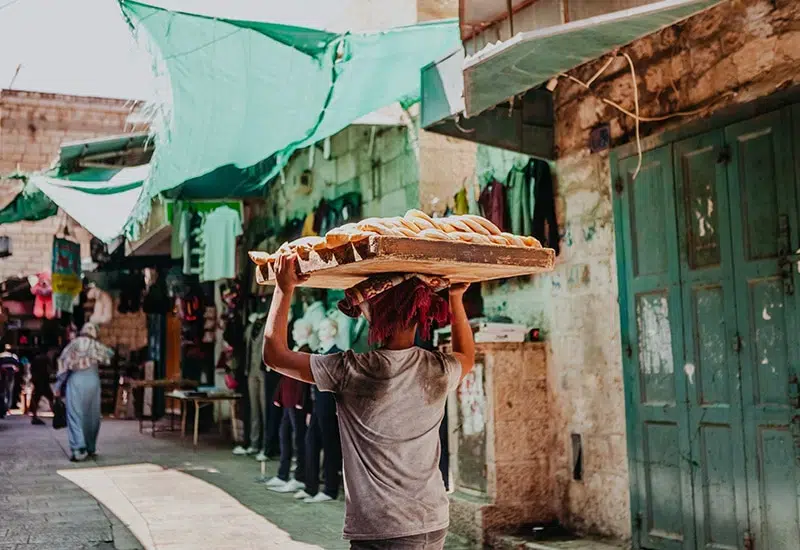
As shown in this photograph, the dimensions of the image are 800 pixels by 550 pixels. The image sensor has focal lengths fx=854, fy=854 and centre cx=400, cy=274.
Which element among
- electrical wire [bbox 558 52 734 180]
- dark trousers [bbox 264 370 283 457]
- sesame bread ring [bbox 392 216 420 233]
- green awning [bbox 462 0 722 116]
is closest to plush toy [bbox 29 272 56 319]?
dark trousers [bbox 264 370 283 457]

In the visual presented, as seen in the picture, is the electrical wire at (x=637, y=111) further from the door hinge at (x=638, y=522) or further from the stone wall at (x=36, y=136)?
the stone wall at (x=36, y=136)

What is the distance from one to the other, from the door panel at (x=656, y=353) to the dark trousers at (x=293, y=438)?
165 inches

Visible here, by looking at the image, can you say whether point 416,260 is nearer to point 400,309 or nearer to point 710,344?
point 400,309

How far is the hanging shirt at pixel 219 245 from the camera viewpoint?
12.5 meters

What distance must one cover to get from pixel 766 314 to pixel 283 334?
3.32 metres

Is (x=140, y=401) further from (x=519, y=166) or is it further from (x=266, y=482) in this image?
(x=519, y=166)

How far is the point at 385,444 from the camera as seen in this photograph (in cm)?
293

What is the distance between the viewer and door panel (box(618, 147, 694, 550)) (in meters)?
5.77

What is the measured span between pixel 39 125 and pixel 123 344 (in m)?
6.72

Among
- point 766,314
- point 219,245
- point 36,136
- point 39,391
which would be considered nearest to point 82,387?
point 219,245

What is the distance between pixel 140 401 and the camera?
20.2 m

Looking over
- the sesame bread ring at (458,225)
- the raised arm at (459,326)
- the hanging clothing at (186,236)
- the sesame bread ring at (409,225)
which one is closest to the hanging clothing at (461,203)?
the raised arm at (459,326)

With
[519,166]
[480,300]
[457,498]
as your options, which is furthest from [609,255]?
[457,498]

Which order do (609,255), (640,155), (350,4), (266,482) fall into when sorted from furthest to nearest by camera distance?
(350,4), (266,482), (609,255), (640,155)
